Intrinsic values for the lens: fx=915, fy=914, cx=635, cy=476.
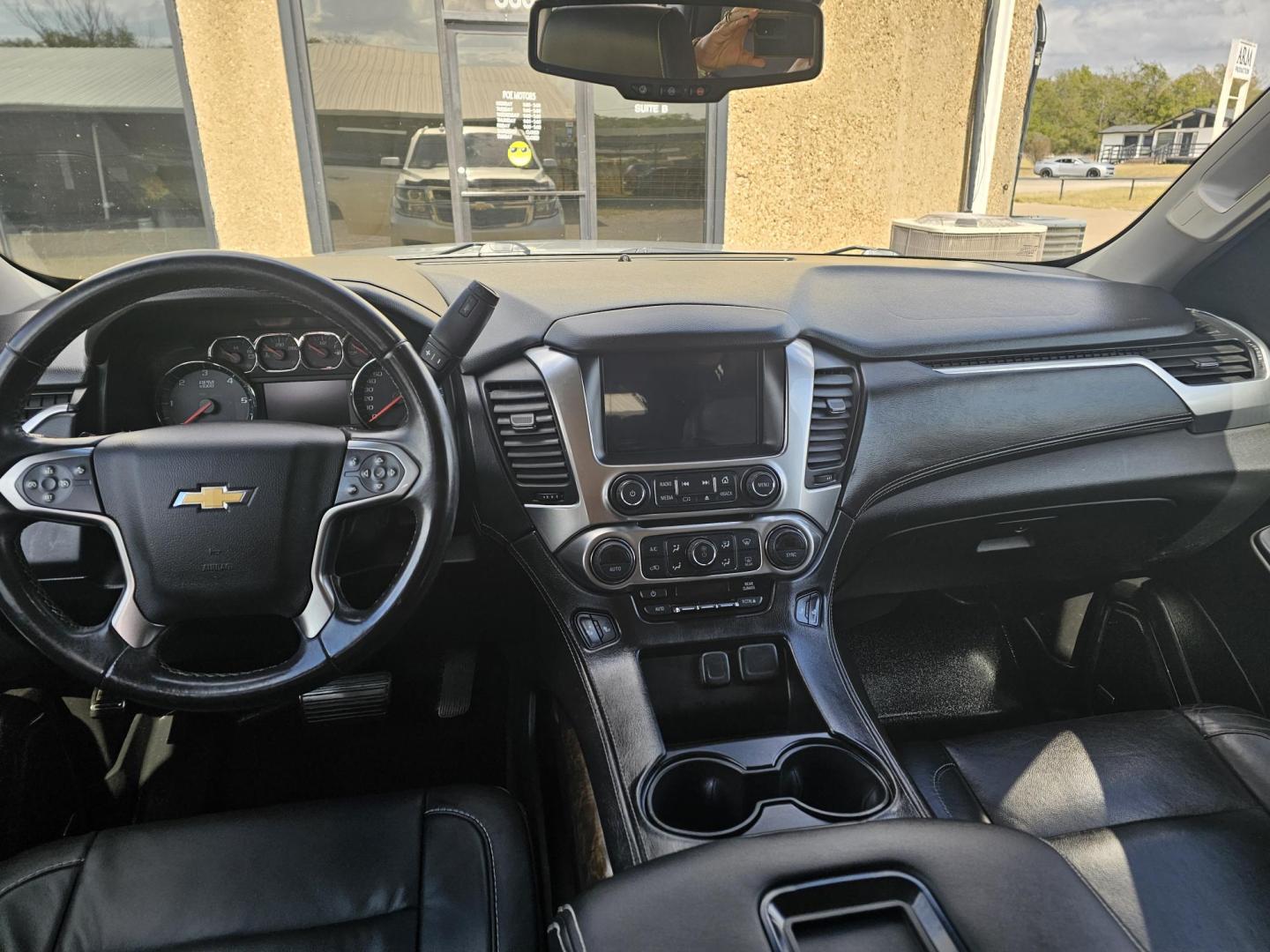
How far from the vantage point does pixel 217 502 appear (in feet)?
4.84

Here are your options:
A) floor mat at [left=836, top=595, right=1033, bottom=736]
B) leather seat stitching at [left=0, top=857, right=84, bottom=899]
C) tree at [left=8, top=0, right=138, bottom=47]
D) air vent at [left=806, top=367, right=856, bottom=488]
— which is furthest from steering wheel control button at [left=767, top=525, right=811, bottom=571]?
tree at [left=8, top=0, right=138, bottom=47]

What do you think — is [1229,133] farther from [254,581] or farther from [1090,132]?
[254,581]

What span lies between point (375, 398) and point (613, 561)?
569mm

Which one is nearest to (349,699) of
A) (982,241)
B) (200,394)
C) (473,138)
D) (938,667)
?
(200,394)

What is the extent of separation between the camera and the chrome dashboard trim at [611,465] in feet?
5.70

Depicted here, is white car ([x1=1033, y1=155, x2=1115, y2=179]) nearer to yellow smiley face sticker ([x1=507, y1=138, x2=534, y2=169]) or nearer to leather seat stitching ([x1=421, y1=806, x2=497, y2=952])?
leather seat stitching ([x1=421, y1=806, x2=497, y2=952])

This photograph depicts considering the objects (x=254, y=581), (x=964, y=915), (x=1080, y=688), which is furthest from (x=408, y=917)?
(x=1080, y=688)

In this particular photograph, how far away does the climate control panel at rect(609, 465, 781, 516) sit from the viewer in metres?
1.78

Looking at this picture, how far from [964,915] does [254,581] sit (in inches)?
45.1

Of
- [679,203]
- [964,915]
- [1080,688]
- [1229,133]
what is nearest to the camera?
[964,915]

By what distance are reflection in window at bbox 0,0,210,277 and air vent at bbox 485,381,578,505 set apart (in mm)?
3372

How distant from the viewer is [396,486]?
1.53 meters

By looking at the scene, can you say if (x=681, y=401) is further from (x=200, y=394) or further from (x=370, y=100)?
(x=370, y=100)

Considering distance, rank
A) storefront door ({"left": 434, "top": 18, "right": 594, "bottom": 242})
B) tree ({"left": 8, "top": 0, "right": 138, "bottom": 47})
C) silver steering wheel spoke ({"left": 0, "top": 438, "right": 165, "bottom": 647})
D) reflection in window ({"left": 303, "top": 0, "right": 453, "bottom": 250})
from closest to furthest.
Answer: silver steering wheel spoke ({"left": 0, "top": 438, "right": 165, "bottom": 647}) → tree ({"left": 8, "top": 0, "right": 138, "bottom": 47}) → reflection in window ({"left": 303, "top": 0, "right": 453, "bottom": 250}) → storefront door ({"left": 434, "top": 18, "right": 594, "bottom": 242})
